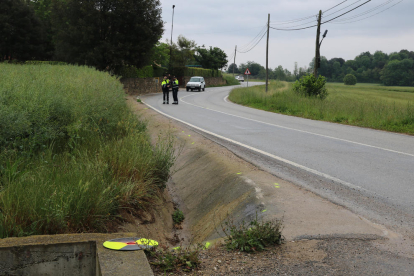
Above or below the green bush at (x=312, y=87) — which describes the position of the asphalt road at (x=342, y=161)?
below

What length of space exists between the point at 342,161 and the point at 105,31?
30885mm

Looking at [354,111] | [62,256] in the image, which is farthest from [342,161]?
[354,111]

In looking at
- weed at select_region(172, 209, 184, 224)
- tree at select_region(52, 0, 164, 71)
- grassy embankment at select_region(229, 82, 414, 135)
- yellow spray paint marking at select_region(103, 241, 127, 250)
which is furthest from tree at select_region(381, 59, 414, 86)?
yellow spray paint marking at select_region(103, 241, 127, 250)

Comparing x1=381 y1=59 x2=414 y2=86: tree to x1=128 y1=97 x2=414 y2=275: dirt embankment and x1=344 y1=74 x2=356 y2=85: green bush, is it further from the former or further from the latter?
x1=128 y1=97 x2=414 y2=275: dirt embankment

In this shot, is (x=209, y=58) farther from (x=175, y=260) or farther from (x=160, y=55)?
(x=175, y=260)

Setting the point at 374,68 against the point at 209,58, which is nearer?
the point at 209,58

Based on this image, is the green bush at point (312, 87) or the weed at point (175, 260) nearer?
the weed at point (175, 260)

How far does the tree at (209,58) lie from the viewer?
80.8 m

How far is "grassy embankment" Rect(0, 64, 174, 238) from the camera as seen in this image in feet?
13.6

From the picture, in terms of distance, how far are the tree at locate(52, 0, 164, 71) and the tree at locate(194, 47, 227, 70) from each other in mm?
45576

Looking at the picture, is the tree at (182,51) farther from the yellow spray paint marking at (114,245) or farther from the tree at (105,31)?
the yellow spray paint marking at (114,245)

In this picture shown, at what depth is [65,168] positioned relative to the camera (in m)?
5.38

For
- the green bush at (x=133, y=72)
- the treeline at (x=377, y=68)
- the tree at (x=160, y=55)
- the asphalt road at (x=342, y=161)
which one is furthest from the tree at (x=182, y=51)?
the asphalt road at (x=342, y=161)

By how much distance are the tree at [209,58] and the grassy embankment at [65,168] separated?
243ft
